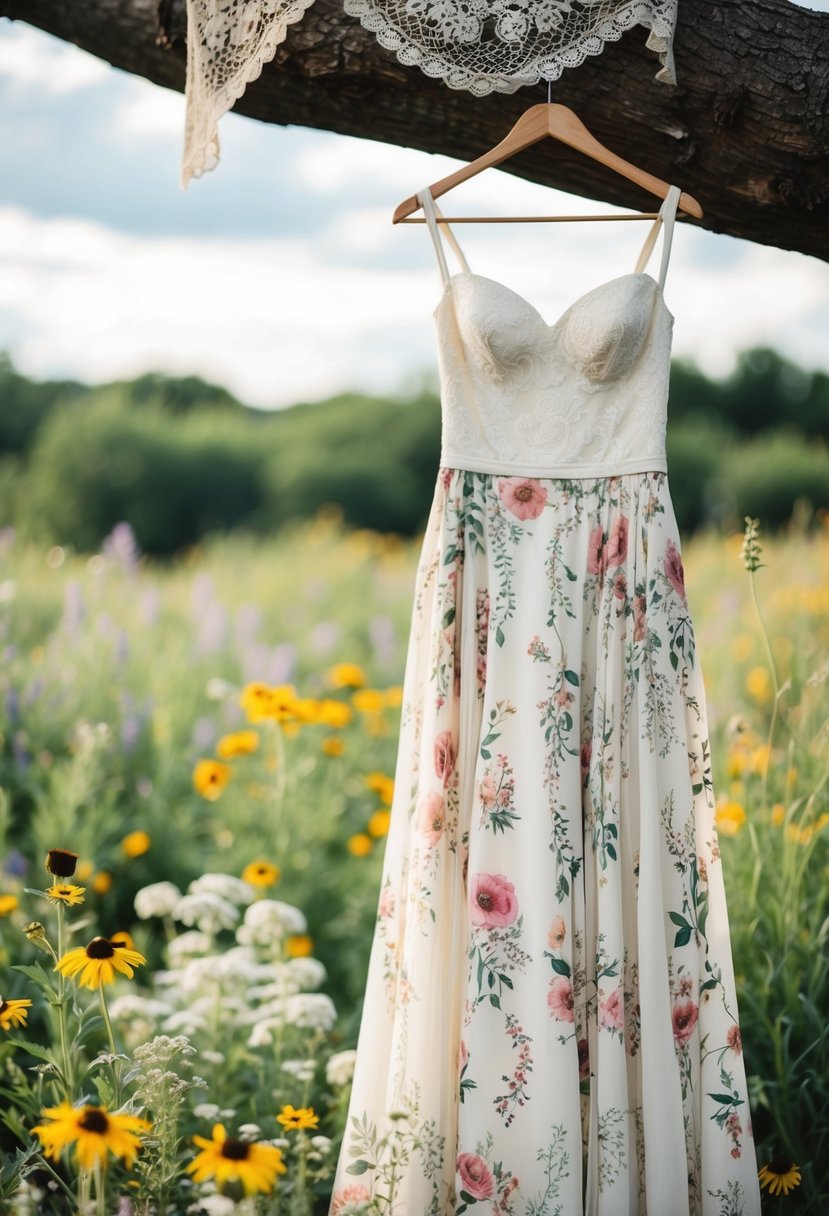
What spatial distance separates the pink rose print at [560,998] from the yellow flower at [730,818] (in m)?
0.91

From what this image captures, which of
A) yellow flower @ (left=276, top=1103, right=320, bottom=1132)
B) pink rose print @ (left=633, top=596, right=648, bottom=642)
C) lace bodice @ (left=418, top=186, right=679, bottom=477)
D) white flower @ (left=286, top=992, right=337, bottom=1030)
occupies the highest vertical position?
lace bodice @ (left=418, top=186, right=679, bottom=477)

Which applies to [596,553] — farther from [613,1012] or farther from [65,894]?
→ [65,894]

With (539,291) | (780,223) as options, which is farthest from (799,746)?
(539,291)

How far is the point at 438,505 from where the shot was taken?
1.71 meters

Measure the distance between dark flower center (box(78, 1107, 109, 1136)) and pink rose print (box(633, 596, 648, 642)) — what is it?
107 centimetres

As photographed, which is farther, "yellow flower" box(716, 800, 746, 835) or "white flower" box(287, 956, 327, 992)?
"yellow flower" box(716, 800, 746, 835)

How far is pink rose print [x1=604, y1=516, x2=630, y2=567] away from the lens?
164 cm

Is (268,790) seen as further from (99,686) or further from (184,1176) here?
(184,1176)

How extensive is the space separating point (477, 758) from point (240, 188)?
818 centimetres

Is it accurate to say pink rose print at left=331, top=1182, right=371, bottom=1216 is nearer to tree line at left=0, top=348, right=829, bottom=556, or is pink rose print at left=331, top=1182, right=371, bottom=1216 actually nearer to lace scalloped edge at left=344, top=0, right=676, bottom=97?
lace scalloped edge at left=344, top=0, right=676, bottom=97

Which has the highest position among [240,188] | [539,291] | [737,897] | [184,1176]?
[240,188]

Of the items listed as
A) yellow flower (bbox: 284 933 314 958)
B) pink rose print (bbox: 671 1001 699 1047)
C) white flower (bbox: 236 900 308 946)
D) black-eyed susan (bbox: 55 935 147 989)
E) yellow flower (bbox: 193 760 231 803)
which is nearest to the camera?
black-eyed susan (bbox: 55 935 147 989)

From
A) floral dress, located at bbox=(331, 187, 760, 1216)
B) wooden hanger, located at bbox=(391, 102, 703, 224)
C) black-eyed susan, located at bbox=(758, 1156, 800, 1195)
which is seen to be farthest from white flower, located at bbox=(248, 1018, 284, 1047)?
wooden hanger, located at bbox=(391, 102, 703, 224)

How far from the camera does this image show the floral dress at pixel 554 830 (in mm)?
1540
